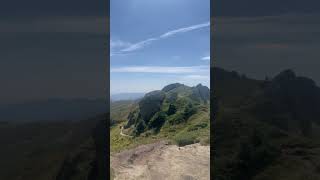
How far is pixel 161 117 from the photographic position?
26703 mm

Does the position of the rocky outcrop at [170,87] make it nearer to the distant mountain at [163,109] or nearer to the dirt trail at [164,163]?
the distant mountain at [163,109]

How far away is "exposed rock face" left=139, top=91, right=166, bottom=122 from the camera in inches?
1070

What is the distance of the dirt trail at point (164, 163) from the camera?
13992 millimetres

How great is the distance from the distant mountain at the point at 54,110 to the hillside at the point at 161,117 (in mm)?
15088

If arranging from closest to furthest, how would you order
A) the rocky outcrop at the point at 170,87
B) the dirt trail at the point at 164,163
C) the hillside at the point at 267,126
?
the hillside at the point at 267,126
the dirt trail at the point at 164,163
the rocky outcrop at the point at 170,87

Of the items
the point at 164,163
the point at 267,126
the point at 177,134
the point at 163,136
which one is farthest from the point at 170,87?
the point at 267,126

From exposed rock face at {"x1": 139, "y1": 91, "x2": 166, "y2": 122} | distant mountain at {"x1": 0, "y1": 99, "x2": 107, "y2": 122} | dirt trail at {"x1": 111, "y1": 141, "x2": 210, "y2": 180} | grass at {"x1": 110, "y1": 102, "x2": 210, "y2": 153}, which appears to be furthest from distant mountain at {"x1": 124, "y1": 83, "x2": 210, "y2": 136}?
distant mountain at {"x1": 0, "y1": 99, "x2": 107, "y2": 122}

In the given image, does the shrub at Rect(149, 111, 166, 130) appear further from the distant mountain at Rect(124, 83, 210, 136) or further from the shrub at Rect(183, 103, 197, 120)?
the shrub at Rect(183, 103, 197, 120)

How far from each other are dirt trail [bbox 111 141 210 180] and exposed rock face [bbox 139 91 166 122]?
7.83 metres

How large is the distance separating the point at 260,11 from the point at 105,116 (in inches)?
130

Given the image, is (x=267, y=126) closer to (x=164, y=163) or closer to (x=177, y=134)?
(x=164, y=163)

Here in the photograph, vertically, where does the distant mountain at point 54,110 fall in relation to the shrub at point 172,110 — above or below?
above

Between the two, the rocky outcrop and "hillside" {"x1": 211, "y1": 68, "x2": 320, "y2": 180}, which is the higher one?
the rocky outcrop

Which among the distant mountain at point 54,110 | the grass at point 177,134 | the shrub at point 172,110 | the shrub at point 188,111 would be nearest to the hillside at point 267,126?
the distant mountain at point 54,110
